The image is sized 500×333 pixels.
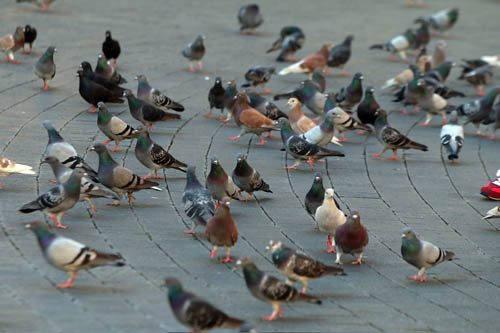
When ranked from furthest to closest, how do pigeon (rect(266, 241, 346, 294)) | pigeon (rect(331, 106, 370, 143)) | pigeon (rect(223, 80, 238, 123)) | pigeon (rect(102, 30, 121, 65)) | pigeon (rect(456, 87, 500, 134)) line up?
pigeon (rect(102, 30, 121, 65))
pigeon (rect(456, 87, 500, 134))
pigeon (rect(223, 80, 238, 123))
pigeon (rect(331, 106, 370, 143))
pigeon (rect(266, 241, 346, 294))

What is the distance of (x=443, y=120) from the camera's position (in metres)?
15.3

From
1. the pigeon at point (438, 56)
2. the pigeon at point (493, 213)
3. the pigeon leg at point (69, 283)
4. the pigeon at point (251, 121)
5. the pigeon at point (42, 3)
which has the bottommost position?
the pigeon at point (42, 3)

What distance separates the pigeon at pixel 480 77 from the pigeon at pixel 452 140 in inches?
145

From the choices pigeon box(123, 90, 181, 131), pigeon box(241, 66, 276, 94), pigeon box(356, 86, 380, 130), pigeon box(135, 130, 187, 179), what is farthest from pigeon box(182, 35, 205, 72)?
pigeon box(135, 130, 187, 179)

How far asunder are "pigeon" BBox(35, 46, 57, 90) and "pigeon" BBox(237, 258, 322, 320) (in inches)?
301

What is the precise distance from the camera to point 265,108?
45.2ft

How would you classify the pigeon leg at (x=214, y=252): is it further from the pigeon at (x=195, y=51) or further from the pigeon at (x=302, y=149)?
the pigeon at (x=195, y=51)

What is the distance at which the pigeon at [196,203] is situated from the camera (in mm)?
9508

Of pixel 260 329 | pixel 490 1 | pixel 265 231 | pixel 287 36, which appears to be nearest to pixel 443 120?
pixel 287 36

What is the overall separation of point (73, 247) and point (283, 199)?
370 cm

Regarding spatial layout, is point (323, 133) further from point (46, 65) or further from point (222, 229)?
point (46, 65)

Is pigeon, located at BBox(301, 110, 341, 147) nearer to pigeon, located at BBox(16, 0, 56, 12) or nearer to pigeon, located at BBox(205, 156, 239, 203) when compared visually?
→ pigeon, located at BBox(205, 156, 239, 203)

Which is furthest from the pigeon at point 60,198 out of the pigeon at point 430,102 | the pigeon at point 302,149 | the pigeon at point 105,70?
the pigeon at point 430,102

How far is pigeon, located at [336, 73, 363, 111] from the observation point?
14758 mm
